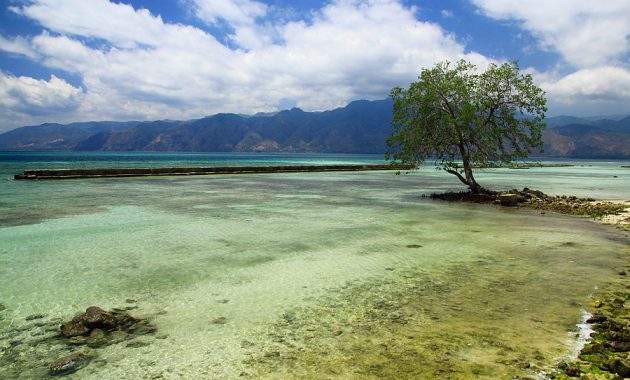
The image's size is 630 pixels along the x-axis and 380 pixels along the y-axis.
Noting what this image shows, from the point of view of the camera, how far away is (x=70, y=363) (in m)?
5.55

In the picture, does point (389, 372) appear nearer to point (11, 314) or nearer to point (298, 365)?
point (298, 365)

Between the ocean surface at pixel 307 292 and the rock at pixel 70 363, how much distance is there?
11 cm

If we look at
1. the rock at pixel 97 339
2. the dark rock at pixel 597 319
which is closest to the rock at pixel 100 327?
the rock at pixel 97 339

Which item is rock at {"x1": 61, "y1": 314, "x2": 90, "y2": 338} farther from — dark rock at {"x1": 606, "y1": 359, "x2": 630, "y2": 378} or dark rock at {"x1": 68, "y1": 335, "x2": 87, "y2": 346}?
dark rock at {"x1": 606, "y1": 359, "x2": 630, "y2": 378}

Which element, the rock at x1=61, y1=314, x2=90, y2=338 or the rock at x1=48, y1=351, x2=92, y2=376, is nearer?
the rock at x1=48, y1=351, x2=92, y2=376

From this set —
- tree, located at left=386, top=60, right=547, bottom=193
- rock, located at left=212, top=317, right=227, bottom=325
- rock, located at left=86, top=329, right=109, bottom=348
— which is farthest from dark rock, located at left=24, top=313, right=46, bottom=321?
tree, located at left=386, top=60, right=547, bottom=193

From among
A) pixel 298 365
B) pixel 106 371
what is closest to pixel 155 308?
pixel 106 371

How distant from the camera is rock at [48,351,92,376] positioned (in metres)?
5.37

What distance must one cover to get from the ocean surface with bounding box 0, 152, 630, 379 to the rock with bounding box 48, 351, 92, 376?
0.11 m

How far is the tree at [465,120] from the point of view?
87.1ft

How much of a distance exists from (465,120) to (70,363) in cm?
2646

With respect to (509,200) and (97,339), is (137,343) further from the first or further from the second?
(509,200)

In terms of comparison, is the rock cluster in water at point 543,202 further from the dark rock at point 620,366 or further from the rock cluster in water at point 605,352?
the dark rock at point 620,366

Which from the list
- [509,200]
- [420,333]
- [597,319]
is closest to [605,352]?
[597,319]
